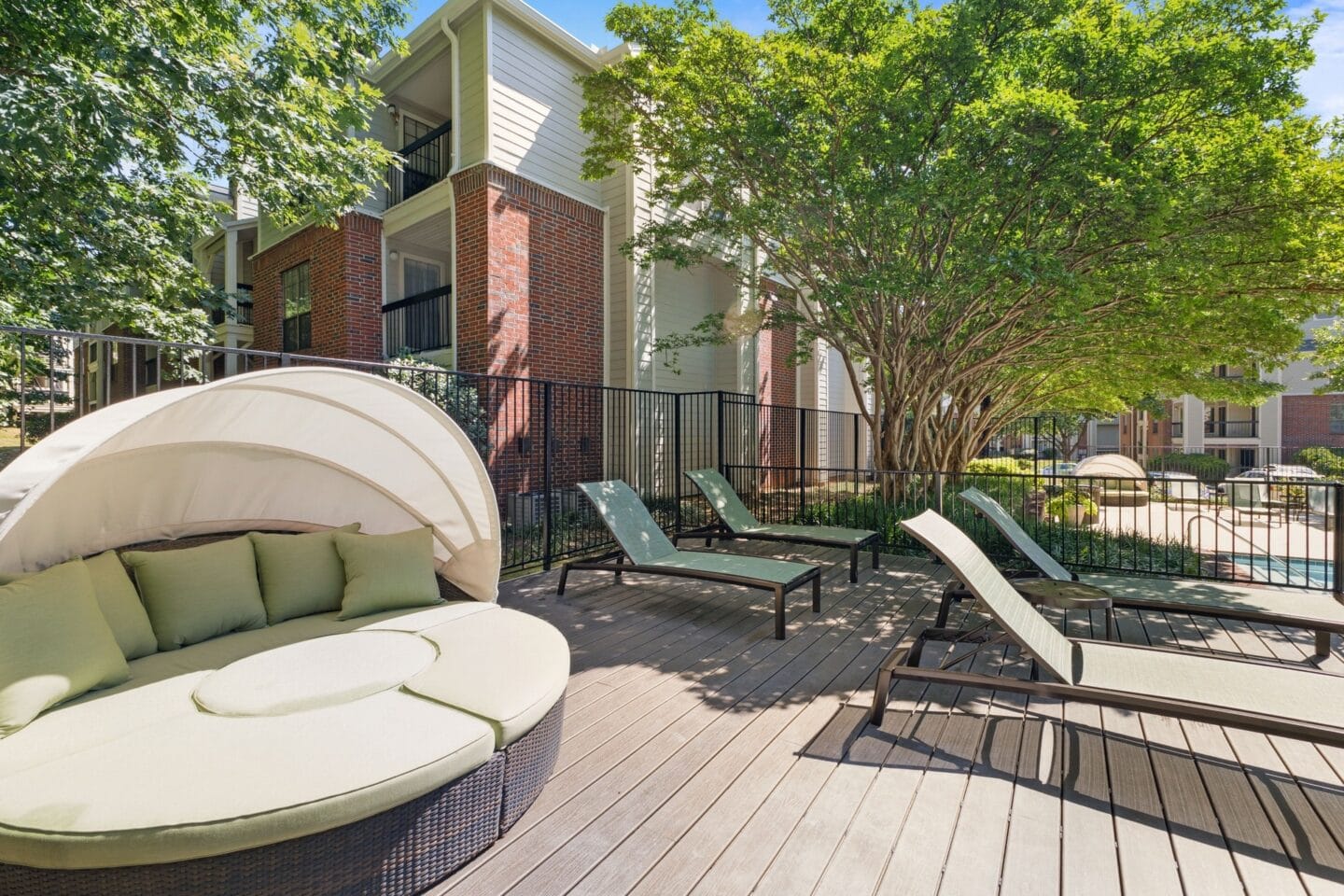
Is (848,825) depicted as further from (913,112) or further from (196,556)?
(913,112)

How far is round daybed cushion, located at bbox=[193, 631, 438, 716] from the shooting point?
7.41 ft

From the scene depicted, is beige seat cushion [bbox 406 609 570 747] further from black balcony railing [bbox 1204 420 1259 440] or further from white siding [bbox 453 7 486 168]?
black balcony railing [bbox 1204 420 1259 440]

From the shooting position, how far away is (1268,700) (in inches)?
93.6

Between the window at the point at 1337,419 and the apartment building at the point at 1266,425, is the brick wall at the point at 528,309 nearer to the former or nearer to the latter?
the apartment building at the point at 1266,425

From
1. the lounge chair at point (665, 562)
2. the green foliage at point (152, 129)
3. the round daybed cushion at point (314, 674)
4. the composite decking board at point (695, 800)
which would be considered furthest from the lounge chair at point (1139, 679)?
the green foliage at point (152, 129)

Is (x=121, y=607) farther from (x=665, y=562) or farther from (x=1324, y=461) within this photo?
(x=1324, y=461)

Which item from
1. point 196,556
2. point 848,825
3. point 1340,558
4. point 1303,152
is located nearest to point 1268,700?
point 848,825

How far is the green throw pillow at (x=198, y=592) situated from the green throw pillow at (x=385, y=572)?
1.56ft

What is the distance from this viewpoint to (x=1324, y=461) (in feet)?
67.9

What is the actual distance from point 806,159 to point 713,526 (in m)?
4.61

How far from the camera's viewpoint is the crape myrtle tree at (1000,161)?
18.1ft

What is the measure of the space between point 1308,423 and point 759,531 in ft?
122

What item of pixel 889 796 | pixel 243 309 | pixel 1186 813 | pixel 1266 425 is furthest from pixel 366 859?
pixel 1266 425

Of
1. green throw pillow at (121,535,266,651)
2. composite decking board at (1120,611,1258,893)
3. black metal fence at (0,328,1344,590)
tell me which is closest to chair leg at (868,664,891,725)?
composite decking board at (1120,611,1258,893)
